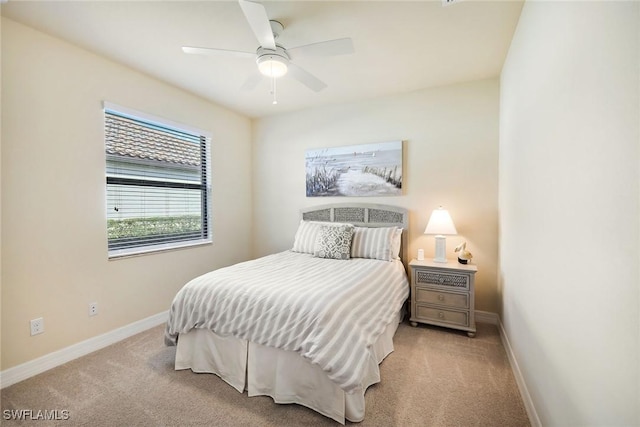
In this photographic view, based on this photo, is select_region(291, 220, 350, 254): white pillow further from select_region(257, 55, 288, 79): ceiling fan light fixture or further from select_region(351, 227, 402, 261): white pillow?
select_region(257, 55, 288, 79): ceiling fan light fixture

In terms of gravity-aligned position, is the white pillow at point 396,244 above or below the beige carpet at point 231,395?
above

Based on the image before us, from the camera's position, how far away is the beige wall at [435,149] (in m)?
2.95

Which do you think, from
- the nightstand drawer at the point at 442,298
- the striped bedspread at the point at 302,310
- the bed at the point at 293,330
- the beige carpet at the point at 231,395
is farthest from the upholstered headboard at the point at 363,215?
the beige carpet at the point at 231,395

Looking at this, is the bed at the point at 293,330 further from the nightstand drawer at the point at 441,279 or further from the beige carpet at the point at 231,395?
the nightstand drawer at the point at 441,279

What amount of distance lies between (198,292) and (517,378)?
2.36 m

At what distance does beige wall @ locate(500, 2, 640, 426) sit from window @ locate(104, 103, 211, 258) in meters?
3.31

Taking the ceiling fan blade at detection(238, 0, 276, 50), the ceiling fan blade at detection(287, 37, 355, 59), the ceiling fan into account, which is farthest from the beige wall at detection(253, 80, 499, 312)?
the ceiling fan blade at detection(238, 0, 276, 50)

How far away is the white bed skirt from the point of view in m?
1.59

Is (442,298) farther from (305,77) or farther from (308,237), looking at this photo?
(305,77)

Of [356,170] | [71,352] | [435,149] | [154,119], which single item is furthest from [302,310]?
[154,119]

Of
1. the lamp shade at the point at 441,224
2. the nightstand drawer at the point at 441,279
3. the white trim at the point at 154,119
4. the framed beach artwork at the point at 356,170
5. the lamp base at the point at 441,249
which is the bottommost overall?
the nightstand drawer at the point at 441,279

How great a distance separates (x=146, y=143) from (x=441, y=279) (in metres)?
3.38

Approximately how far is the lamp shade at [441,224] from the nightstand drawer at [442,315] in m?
0.78

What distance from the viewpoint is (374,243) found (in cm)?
307
